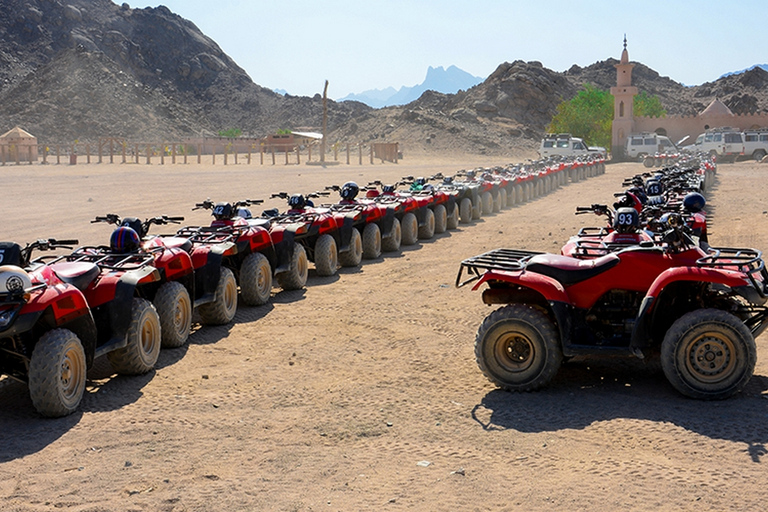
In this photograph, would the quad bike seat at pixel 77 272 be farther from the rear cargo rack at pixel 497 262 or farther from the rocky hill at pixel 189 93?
the rocky hill at pixel 189 93

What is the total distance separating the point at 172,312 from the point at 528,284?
343cm

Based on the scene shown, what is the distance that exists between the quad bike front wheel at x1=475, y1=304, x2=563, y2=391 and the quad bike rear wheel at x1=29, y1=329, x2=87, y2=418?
300 cm

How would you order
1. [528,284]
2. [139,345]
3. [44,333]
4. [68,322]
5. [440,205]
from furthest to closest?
[440,205] < [139,345] < [528,284] < [68,322] < [44,333]

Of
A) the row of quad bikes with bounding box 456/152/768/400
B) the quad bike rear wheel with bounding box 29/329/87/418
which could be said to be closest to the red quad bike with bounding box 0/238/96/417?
the quad bike rear wheel with bounding box 29/329/87/418

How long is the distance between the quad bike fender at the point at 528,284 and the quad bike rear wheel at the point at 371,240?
738cm

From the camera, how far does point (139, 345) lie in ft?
22.5

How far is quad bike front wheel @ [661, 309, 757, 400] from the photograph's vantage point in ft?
19.1

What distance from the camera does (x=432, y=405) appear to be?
242 inches

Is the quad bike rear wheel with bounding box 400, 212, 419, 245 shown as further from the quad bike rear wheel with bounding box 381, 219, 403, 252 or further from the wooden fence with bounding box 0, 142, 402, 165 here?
the wooden fence with bounding box 0, 142, 402, 165

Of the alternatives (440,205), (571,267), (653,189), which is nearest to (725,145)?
(440,205)

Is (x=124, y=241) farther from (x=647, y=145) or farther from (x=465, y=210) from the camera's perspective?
(x=647, y=145)

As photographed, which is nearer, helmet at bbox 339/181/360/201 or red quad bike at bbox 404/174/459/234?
helmet at bbox 339/181/360/201

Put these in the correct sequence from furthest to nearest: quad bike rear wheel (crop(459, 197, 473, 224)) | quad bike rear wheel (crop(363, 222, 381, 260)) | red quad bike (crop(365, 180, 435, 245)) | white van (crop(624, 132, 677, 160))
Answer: white van (crop(624, 132, 677, 160)), quad bike rear wheel (crop(459, 197, 473, 224)), red quad bike (crop(365, 180, 435, 245)), quad bike rear wheel (crop(363, 222, 381, 260))

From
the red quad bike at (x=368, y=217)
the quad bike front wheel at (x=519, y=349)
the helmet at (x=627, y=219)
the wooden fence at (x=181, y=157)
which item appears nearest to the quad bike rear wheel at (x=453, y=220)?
the red quad bike at (x=368, y=217)
